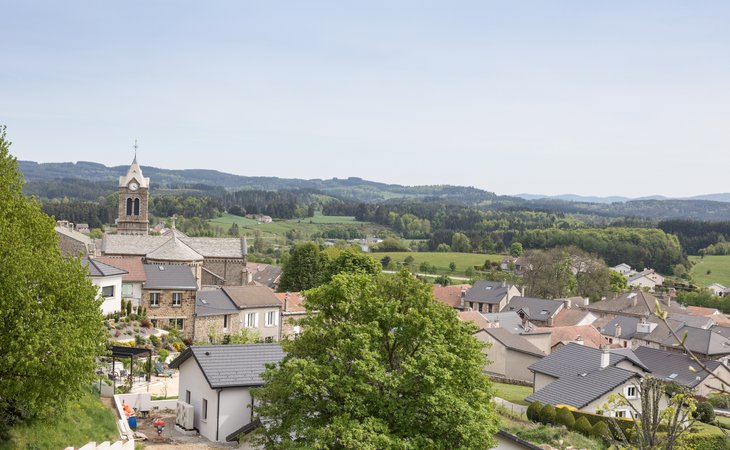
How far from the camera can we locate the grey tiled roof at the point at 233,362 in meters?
27.1

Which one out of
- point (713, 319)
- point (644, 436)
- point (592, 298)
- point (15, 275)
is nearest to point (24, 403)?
point (15, 275)

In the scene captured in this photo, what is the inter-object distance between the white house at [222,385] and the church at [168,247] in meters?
30.6

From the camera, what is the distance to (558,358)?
4562 cm

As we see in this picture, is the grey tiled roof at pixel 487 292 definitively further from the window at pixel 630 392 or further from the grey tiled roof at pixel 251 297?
the window at pixel 630 392

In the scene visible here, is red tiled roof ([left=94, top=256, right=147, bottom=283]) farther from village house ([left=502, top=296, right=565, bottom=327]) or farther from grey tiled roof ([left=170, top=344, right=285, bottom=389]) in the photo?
village house ([left=502, top=296, right=565, bottom=327])

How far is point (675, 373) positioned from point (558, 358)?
44.2ft

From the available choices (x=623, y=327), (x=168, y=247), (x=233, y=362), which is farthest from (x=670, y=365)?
(x=168, y=247)

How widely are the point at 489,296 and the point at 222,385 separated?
67.5 metres

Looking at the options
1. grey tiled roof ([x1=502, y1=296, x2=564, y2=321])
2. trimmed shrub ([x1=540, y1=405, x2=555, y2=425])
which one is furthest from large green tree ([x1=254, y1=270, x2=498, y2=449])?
grey tiled roof ([x1=502, y1=296, x2=564, y2=321])

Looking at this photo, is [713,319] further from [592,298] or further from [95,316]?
[95,316]

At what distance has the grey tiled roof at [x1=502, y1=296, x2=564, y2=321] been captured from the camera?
83.5 m

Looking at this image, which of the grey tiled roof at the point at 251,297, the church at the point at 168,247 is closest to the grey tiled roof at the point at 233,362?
the grey tiled roof at the point at 251,297

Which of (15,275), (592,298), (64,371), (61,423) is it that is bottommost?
(592,298)

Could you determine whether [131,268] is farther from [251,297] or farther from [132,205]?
[132,205]
